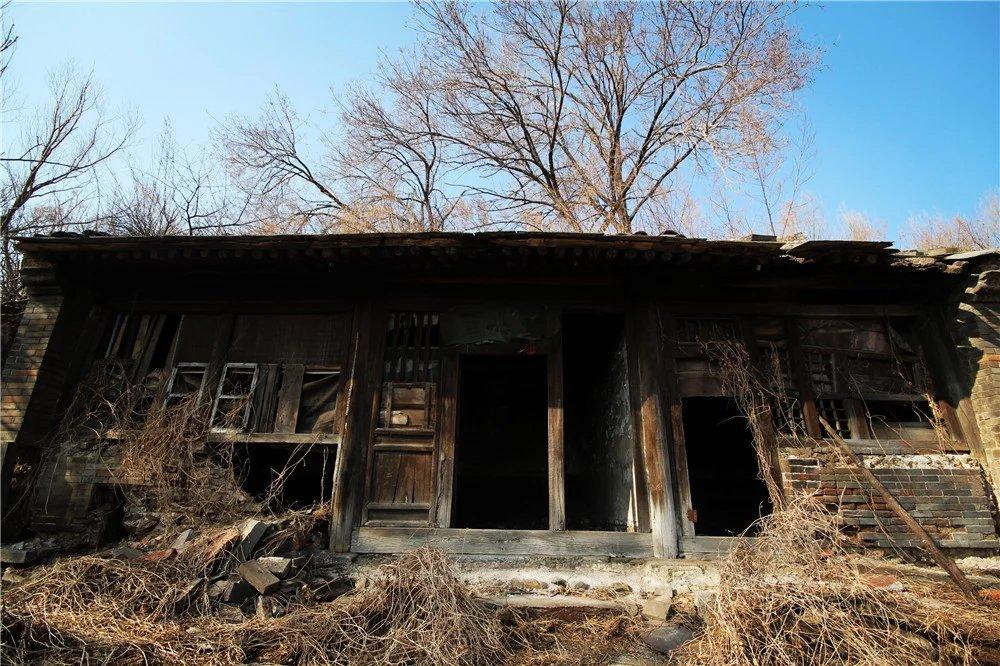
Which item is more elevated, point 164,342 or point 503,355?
point 164,342

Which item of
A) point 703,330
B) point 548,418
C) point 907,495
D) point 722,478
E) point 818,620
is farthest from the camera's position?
point 722,478

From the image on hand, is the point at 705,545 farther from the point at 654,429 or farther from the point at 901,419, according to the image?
the point at 901,419

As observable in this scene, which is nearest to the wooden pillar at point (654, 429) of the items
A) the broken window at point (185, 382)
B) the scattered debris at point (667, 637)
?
the scattered debris at point (667, 637)

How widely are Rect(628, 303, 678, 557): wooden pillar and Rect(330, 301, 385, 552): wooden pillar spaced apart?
131 inches

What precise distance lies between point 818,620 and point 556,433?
3168 mm

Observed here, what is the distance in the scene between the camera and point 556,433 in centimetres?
638

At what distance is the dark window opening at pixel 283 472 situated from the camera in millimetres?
6230

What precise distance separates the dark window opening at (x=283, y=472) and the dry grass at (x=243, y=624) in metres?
1.51

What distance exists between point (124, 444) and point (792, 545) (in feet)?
23.7

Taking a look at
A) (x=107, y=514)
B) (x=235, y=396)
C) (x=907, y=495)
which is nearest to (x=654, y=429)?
(x=907, y=495)

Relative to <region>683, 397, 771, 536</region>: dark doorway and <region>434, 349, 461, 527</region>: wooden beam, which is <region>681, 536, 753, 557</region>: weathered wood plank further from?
<region>683, 397, 771, 536</region>: dark doorway

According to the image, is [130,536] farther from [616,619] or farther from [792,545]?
[792,545]

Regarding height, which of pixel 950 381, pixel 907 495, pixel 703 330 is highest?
pixel 703 330

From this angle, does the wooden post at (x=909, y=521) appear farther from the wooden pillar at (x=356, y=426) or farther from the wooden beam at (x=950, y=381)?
the wooden pillar at (x=356, y=426)
